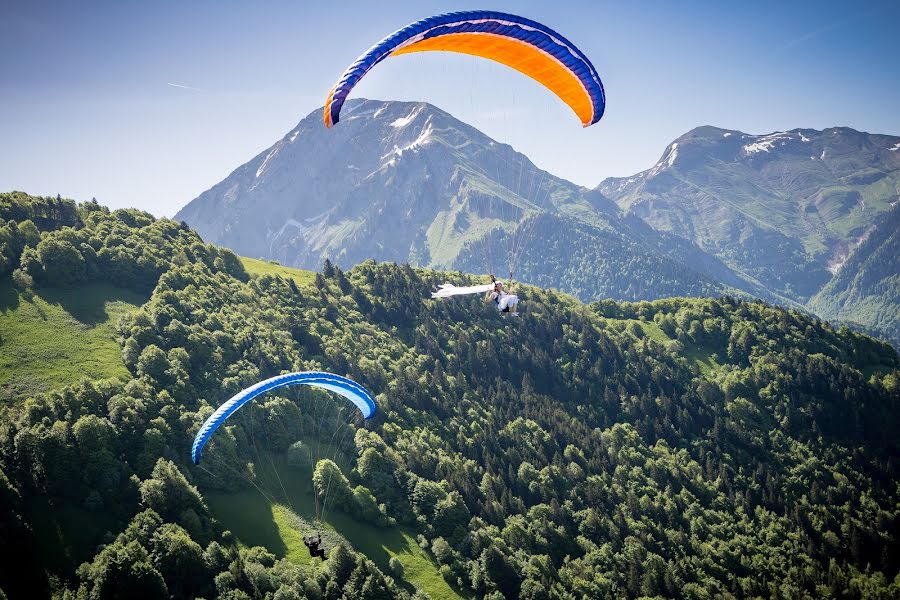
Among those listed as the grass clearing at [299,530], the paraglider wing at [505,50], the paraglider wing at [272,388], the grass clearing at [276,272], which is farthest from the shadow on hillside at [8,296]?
the paraglider wing at [505,50]

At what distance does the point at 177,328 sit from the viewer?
272ft

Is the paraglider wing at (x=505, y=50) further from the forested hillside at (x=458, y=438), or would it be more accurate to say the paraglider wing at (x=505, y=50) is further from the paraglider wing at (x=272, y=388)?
the forested hillside at (x=458, y=438)

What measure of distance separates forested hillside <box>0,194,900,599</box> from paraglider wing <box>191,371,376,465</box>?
2076 cm

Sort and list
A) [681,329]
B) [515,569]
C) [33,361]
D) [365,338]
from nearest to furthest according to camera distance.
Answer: [515,569], [33,361], [365,338], [681,329]

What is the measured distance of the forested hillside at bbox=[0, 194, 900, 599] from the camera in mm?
53531

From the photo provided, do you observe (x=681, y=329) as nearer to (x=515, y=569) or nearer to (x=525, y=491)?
(x=525, y=491)

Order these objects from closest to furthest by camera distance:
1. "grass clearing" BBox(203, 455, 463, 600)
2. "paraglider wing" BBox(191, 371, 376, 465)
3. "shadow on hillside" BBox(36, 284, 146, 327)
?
"paraglider wing" BBox(191, 371, 376, 465), "grass clearing" BBox(203, 455, 463, 600), "shadow on hillside" BBox(36, 284, 146, 327)

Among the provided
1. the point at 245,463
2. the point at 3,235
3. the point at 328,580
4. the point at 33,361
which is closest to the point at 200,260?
the point at 3,235

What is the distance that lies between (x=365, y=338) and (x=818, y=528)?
265ft

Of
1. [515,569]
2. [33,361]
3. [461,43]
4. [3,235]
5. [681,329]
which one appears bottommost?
[515,569]

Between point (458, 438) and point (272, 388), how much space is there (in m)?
58.9

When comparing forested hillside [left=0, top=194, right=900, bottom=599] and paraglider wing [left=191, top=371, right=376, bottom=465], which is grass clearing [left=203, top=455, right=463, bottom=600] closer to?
forested hillside [left=0, top=194, right=900, bottom=599]

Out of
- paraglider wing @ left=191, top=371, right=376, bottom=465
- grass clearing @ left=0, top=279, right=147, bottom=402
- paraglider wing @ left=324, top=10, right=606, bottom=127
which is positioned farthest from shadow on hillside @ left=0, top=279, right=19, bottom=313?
paraglider wing @ left=324, top=10, right=606, bottom=127

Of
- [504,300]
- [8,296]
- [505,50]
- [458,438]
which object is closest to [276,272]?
[8,296]
